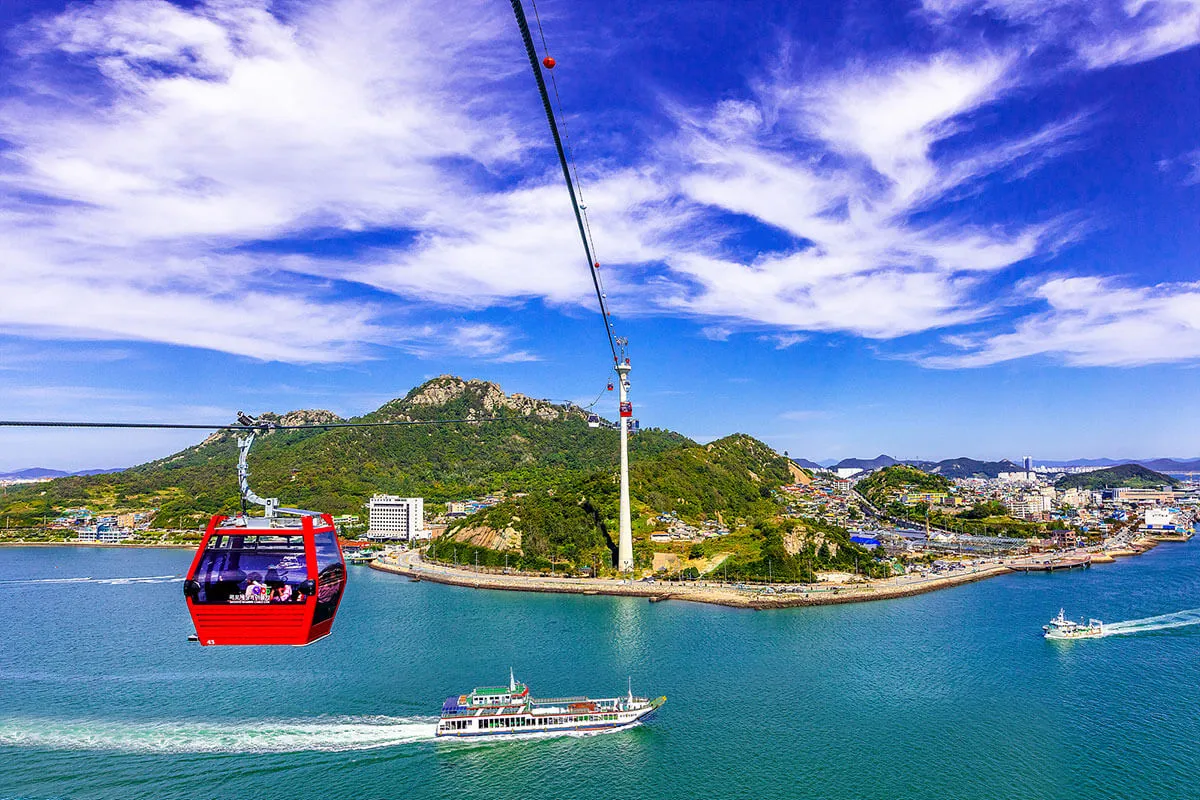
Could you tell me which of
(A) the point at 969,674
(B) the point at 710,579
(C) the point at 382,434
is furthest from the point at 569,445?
(A) the point at 969,674

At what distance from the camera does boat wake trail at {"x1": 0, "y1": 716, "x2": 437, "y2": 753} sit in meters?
10.9

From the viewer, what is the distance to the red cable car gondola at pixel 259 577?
486 cm

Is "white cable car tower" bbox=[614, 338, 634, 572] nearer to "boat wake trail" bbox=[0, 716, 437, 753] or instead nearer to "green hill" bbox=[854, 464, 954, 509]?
"boat wake trail" bbox=[0, 716, 437, 753]

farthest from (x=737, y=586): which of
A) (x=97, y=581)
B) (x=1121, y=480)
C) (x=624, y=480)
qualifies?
(x=1121, y=480)

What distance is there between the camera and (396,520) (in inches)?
1500

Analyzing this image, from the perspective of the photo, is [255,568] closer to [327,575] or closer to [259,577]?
[259,577]

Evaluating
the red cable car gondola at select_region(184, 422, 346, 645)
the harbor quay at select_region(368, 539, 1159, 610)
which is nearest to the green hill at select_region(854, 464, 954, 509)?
the harbor quay at select_region(368, 539, 1159, 610)

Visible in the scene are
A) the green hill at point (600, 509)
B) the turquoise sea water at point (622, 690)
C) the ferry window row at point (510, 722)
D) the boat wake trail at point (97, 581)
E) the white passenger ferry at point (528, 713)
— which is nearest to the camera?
the turquoise sea water at point (622, 690)

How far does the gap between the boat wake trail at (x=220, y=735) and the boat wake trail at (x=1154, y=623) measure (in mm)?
17931

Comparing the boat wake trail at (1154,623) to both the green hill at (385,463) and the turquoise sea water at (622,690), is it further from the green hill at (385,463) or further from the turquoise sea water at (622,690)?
the green hill at (385,463)

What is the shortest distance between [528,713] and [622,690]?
218 centimetres

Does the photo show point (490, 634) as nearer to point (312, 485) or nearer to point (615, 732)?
point (615, 732)

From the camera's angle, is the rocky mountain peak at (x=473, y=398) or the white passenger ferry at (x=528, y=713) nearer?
the white passenger ferry at (x=528, y=713)

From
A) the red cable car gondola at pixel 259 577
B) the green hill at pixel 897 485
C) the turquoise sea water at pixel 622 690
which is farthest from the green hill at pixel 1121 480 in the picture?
the red cable car gondola at pixel 259 577
